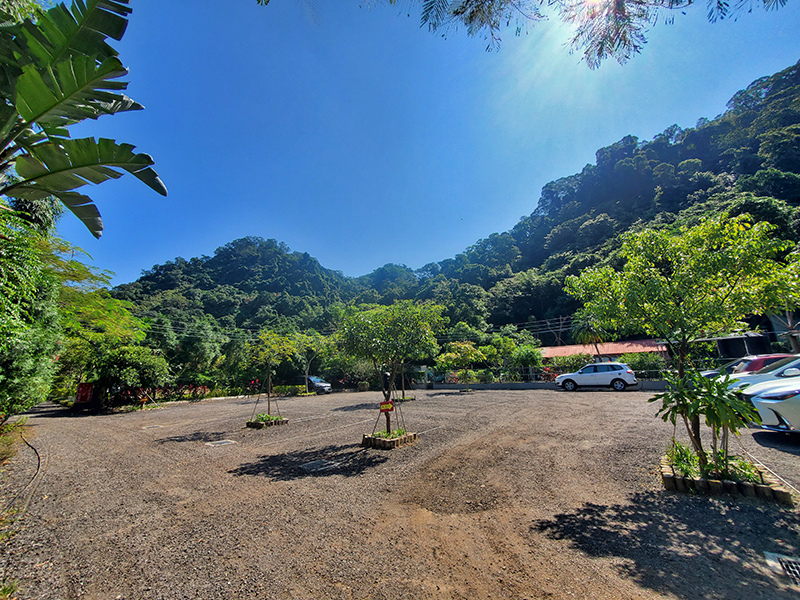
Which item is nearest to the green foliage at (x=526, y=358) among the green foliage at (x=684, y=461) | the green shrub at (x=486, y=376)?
the green shrub at (x=486, y=376)

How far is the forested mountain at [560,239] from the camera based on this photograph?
4359 cm

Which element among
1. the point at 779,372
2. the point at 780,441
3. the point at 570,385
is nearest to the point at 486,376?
the point at 570,385

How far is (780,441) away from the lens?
19.5 ft

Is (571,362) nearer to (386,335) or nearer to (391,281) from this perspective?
(386,335)

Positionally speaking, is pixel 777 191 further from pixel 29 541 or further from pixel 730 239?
pixel 29 541

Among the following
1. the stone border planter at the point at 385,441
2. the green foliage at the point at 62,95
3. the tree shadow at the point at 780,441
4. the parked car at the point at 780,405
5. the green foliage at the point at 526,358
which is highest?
the green foliage at the point at 62,95

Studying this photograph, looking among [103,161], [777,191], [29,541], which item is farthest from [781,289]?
[777,191]

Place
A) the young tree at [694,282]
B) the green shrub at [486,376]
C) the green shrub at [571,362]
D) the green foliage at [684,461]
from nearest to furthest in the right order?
1. the green foliage at [684,461]
2. the young tree at [694,282]
3. the green shrub at [571,362]
4. the green shrub at [486,376]

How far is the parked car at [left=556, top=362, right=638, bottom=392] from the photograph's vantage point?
16.8 metres

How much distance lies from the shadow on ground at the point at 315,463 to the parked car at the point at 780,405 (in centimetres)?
697

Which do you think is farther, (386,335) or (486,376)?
(486,376)

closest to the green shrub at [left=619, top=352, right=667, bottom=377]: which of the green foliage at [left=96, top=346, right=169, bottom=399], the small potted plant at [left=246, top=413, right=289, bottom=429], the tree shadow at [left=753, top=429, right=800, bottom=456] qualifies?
the tree shadow at [left=753, top=429, right=800, bottom=456]

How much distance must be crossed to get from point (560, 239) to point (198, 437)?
65662 mm

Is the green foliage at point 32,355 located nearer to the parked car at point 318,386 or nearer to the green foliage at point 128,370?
the green foliage at point 128,370
